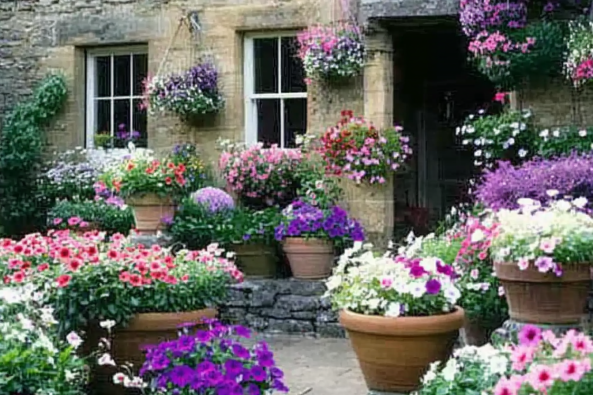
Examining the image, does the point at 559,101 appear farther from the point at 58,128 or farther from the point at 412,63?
the point at 58,128

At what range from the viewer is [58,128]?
10812 mm

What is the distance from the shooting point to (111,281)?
5.27 m

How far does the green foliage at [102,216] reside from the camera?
31.4 feet

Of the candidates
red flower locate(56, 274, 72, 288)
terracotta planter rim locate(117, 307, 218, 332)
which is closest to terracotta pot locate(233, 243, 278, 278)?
terracotta planter rim locate(117, 307, 218, 332)

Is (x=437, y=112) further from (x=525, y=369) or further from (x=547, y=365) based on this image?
(x=547, y=365)

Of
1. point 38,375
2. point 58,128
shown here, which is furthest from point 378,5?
point 38,375

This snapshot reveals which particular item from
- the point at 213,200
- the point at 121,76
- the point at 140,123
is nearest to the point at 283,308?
the point at 213,200

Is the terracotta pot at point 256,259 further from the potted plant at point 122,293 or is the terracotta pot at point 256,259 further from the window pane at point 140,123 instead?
the potted plant at point 122,293

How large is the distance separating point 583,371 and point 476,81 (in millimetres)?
8023

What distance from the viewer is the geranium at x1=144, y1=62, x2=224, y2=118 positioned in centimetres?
966

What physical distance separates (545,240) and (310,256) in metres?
3.99

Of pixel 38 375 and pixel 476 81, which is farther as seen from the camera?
pixel 476 81

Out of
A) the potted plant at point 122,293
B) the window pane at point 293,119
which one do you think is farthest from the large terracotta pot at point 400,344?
the window pane at point 293,119

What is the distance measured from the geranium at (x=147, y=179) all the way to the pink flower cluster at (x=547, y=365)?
518 cm
